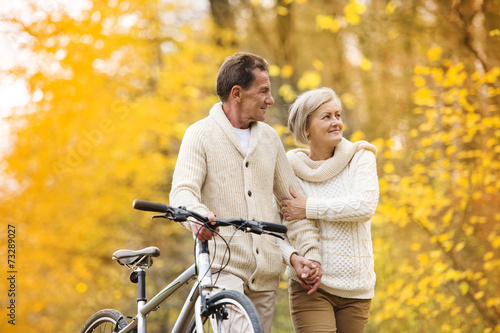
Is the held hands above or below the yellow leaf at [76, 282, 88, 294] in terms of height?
above

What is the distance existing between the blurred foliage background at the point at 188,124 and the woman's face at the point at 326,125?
3077mm

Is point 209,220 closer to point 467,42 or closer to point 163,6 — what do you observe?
point 467,42

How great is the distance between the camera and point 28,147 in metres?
7.54

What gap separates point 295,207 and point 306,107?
58 centimetres

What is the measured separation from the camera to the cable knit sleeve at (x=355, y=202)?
10.0ft

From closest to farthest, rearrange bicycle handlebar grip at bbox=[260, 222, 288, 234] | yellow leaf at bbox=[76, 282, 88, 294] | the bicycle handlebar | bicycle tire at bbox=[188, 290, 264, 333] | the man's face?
1. bicycle tire at bbox=[188, 290, 264, 333]
2. the bicycle handlebar
3. bicycle handlebar grip at bbox=[260, 222, 288, 234]
4. the man's face
5. yellow leaf at bbox=[76, 282, 88, 294]

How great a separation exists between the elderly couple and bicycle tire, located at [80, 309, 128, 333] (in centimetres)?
92

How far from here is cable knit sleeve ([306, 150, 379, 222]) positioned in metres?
3.05

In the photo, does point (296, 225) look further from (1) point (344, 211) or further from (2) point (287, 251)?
(1) point (344, 211)

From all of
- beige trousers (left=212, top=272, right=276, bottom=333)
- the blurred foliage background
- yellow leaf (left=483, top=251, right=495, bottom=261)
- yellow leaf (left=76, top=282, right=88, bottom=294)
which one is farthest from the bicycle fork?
yellow leaf (left=76, top=282, right=88, bottom=294)

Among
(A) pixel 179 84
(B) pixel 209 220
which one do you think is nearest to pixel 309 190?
(B) pixel 209 220

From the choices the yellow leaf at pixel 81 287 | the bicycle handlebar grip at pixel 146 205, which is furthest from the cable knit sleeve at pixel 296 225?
the yellow leaf at pixel 81 287

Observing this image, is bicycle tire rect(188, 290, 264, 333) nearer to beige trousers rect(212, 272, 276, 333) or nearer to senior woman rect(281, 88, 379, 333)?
beige trousers rect(212, 272, 276, 333)

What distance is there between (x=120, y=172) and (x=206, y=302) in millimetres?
6107
